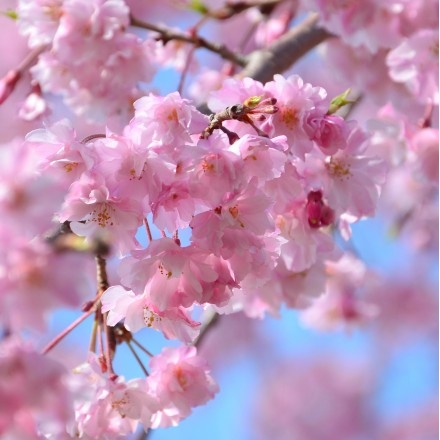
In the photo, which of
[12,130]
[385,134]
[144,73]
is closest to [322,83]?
[12,130]

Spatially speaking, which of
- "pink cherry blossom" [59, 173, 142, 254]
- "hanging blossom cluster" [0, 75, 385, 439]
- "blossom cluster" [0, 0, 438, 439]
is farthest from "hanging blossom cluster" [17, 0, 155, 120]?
"pink cherry blossom" [59, 173, 142, 254]

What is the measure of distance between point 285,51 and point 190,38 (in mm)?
255

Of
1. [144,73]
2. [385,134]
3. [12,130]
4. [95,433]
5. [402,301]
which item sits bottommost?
[402,301]

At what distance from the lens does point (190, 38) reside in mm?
2143

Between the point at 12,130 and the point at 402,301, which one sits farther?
the point at 402,301

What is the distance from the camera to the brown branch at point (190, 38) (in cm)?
206

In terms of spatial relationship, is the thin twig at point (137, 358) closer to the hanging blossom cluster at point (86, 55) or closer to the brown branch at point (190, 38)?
the hanging blossom cluster at point (86, 55)

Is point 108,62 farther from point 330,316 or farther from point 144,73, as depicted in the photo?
point 330,316

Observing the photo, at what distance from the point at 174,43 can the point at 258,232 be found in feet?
3.90

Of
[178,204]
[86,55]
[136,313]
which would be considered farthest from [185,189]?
[86,55]

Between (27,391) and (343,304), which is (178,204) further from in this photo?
(343,304)

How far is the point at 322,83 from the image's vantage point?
470 cm

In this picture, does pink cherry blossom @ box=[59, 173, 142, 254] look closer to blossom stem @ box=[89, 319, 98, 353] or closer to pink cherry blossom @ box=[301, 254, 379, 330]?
blossom stem @ box=[89, 319, 98, 353]

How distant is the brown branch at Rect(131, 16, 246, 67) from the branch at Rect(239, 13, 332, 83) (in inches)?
1.6
